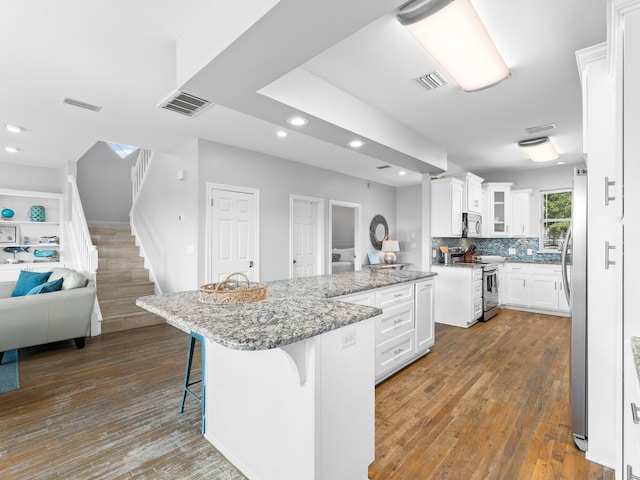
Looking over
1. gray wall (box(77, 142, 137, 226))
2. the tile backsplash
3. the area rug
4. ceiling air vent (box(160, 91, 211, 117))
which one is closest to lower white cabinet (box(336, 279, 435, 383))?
ceiling air vent (box(160, 91, 211, 117))

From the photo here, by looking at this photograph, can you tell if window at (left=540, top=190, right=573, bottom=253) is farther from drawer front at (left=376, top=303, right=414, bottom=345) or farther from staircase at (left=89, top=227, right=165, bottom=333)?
staircase at (left=89, top=227, right=165, bottom=333)

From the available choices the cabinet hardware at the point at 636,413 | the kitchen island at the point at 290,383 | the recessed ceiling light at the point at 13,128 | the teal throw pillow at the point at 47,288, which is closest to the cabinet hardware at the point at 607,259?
the cabinet hardware at the point at 636,413

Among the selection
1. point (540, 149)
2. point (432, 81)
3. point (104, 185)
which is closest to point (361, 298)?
point (432, 81)

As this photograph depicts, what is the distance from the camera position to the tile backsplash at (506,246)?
19.5 ft

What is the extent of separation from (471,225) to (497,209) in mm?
923

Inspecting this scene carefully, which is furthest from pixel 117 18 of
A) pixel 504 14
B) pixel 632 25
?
pixel 632 25

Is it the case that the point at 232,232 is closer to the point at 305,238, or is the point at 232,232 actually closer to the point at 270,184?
the point at 270,184

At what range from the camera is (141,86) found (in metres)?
2.77

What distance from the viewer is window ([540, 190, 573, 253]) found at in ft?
19.0

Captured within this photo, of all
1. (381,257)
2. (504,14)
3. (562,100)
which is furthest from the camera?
(381,257)

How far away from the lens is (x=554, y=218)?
19.2 feet

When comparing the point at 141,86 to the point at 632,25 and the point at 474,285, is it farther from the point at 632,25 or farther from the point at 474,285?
the point at 474,285

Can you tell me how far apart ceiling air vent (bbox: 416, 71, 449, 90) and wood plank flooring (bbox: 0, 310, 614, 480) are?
2537 mm

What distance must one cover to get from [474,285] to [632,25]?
4.04m
